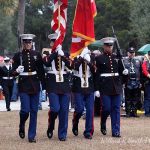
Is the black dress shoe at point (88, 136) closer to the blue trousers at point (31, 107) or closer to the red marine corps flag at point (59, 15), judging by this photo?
the blue trousers at point (31, 107)

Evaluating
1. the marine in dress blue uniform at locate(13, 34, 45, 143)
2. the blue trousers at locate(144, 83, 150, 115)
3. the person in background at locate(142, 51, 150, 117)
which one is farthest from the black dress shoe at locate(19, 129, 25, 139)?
the blue trousers at locate(144, 83, 150, 115)

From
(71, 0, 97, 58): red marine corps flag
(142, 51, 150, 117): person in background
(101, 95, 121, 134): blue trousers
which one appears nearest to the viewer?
(101, 95, 121, 134): blue trousers

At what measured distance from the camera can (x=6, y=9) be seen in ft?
103

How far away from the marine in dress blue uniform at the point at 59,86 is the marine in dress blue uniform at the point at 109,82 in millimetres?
900

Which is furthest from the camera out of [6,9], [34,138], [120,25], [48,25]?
[48,25]

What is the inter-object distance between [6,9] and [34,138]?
21.7 m

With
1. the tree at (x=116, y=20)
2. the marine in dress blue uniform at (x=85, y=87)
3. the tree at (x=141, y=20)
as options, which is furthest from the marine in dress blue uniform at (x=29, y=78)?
the tree at (x=116, y=20)

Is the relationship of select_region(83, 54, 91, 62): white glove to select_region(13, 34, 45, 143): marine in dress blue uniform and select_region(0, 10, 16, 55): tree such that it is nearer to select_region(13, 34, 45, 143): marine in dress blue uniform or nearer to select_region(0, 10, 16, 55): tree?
select_region(13, 34, 45, 143): marine in dress blue uniform

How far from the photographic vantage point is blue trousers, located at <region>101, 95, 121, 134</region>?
1123cm

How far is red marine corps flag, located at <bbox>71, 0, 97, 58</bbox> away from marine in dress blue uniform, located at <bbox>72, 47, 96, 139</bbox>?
15.4 inches

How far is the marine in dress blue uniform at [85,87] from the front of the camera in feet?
36.4

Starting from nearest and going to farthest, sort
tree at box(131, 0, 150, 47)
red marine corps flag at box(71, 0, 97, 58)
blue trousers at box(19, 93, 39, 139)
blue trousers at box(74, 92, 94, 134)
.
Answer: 1. blue trousers at box(19, 93, 39, 139)
2. blue trousers at box(74, 92, 94, 134)
3. red marine corps flag at box(71, 0, 97, 58)
4. tree at box(131, 0, 150, 47)

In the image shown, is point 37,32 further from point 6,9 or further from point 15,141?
point 15,141

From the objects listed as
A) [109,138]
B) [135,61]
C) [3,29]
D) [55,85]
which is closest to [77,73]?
[55,85]
